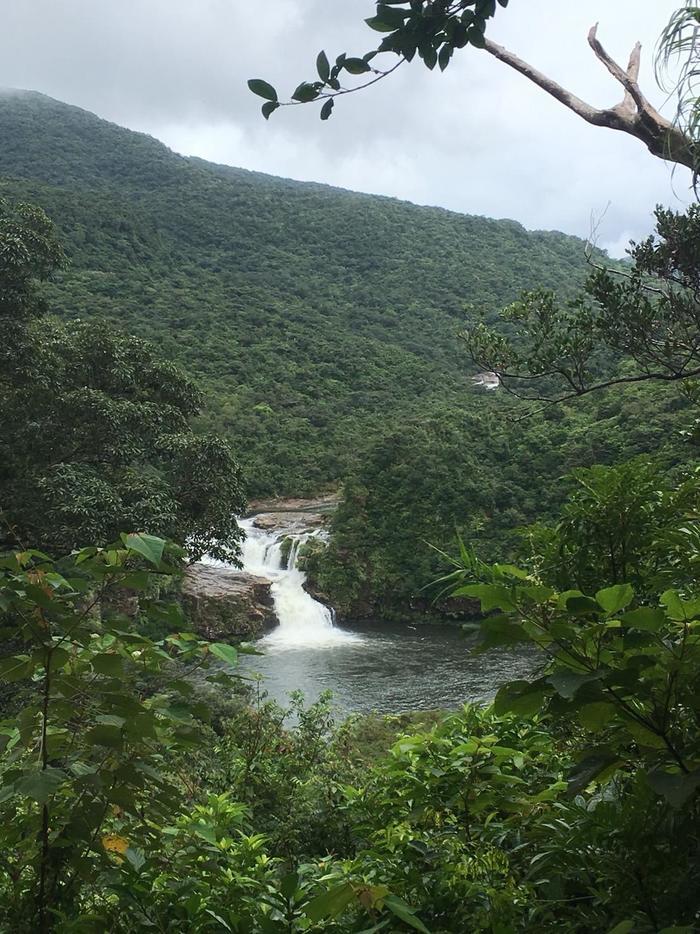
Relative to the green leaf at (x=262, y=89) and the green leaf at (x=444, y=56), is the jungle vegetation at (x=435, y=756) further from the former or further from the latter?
the green leaf at (x=262, y=89)

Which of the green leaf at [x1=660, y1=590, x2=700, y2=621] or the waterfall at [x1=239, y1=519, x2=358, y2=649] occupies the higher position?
the green leaf at [x1=660, y1=590, x2=700, y2=621]

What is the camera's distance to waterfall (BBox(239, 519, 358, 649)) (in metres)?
16.9

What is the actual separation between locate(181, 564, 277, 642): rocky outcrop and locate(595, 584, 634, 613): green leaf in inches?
582

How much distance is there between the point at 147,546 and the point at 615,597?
A: 63 cm

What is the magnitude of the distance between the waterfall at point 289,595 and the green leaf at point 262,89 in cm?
1492

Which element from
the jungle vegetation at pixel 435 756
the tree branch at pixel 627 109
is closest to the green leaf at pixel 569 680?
the jungle vegetation at pixel 435 756

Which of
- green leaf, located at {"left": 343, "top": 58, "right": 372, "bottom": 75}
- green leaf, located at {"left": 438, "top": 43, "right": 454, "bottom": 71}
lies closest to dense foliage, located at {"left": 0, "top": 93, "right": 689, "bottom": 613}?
green leaf, located at {"left": 438, "top": 43, "right": 454, "bottom": 71}

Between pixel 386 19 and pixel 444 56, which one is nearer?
pixel 386 19

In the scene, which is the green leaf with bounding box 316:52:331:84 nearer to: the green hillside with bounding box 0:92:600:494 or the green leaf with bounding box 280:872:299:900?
the green leaf with bounding box 280:872:299:900

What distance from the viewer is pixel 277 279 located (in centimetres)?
5084

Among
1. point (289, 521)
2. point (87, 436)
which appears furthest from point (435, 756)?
point (289, 521)

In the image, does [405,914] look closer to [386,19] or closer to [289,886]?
[289,886]

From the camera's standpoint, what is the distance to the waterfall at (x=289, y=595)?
16.9 meters

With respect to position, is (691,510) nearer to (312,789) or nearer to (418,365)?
(312,789)
